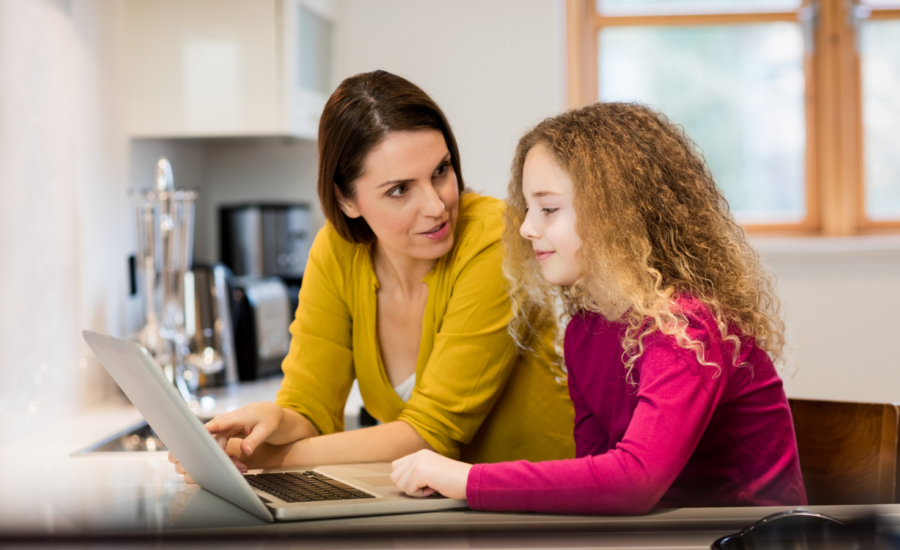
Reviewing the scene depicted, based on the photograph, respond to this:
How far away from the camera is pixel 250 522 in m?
0.76

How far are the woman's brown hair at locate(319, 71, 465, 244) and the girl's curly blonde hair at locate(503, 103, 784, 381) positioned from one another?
7.8 inches

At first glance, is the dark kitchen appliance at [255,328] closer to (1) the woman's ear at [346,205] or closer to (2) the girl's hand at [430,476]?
(1) the woman's ear at [346,205]

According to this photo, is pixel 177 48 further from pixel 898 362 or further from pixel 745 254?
pixel 898 362

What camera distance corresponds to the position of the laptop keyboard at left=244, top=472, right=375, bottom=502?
0.85m

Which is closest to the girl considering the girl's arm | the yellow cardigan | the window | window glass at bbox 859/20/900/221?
the girl's arm

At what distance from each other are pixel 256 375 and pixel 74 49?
86cm

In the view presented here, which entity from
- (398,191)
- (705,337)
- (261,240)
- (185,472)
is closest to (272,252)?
(261,240)

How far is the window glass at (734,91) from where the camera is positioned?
3.08m

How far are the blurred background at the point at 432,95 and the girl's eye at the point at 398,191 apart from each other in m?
0.77

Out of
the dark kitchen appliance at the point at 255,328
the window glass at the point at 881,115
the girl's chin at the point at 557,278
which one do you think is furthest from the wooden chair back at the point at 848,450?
the window glass at the point at 881,115

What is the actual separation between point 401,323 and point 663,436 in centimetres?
57

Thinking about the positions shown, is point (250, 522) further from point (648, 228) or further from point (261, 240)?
point (261, 240)

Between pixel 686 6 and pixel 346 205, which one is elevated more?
pixel 686 6

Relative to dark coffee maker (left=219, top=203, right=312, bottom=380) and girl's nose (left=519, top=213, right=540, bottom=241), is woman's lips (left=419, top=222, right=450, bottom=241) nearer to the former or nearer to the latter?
girl's nose (left=519, top=213, right=540, bottom=241)
